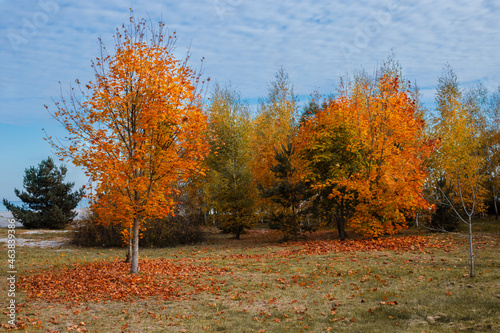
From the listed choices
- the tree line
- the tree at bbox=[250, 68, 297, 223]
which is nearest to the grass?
the tree line

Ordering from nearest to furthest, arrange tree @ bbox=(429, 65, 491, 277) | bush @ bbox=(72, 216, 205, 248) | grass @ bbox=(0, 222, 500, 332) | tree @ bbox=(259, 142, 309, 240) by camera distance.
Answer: grass @ bbox=(0, 222, 500, 332), tree @ bbox=(259, 142, 309, 240), bush @ bbox=(72, 216, 205, 248), tree @ bbox=(429, 65, 491, 277)

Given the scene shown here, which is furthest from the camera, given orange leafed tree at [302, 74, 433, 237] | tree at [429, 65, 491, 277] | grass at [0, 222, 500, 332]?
tree at [429, 65, 491, 277]

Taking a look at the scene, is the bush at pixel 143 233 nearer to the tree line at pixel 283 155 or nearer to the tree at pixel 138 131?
the tree line at pixel 283 155

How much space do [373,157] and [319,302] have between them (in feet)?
37.5

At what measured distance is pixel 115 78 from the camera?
10883mm

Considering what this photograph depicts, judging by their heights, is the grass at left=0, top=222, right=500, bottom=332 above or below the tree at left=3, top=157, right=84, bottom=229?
below

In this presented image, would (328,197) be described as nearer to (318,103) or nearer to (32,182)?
(318,103)

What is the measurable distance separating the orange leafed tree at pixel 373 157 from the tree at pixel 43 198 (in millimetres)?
17271

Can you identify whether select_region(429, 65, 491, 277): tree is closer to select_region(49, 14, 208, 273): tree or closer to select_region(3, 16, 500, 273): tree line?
select_region(3, 16, 500, 273): tree line

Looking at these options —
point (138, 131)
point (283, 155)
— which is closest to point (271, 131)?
point (283, 155)

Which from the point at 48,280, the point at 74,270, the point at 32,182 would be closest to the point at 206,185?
the point at 32,182

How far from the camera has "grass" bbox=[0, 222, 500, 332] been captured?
6.35 metres

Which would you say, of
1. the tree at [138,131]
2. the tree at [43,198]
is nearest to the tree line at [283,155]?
the tree at [138,131]

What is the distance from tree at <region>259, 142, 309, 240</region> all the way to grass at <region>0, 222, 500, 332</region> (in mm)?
6170
